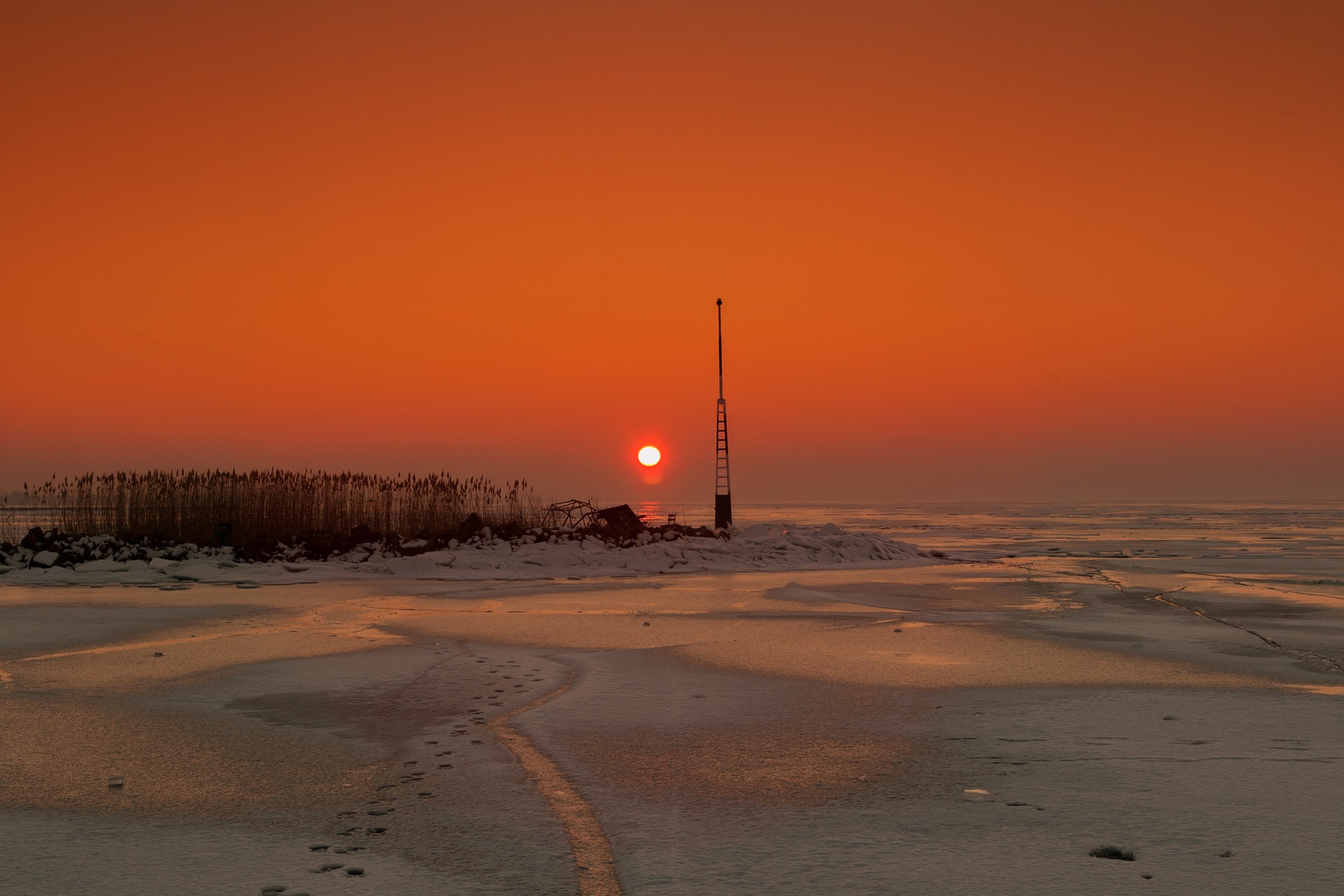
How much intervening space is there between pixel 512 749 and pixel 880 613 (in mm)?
8227

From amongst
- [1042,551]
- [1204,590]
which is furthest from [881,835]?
[1042,551]

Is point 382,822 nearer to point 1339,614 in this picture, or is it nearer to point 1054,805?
point 1054,805

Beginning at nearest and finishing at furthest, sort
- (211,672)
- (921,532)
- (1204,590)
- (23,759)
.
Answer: (23,759) < (211,672) < (1204,590) < (921,532)

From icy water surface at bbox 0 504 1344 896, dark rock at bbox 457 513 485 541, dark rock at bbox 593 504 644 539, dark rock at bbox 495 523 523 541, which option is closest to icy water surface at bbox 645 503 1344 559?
dark rock at bbox 593 504 644 539

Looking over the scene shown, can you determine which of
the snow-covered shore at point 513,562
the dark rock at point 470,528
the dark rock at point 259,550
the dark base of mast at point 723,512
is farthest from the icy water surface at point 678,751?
the dark base of mast at point 723,512

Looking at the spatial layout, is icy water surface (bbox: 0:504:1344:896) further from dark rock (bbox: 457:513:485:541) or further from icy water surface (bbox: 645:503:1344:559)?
icy water surface (bbox: 645:503:1344:559)

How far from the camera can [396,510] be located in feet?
88.7

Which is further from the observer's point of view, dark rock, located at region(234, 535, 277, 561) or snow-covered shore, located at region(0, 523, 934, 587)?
dark rock, located at region(234, 535, 277, 561)

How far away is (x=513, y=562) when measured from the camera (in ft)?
69.3

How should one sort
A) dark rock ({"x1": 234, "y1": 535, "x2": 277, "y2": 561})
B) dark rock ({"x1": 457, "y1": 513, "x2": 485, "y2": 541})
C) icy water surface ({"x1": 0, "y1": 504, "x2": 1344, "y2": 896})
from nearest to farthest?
icy water surface ({"x1": 0, "y1": 504, "x2": 1344, "y2": 896}) → dark rock ({"x1": 234, "y1": 535, "x2": 277, "y2": 561}) → dark rock ({"x1": 457, "y1": 513, "x2": 485, "y2": 541})

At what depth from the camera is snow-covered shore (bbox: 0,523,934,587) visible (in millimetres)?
18953

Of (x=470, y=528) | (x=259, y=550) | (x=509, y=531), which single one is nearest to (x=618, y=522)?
(x=509, y=531)

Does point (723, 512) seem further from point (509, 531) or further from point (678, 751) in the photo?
point (678, 751)

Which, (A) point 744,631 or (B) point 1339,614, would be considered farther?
(B) point 1339,614
